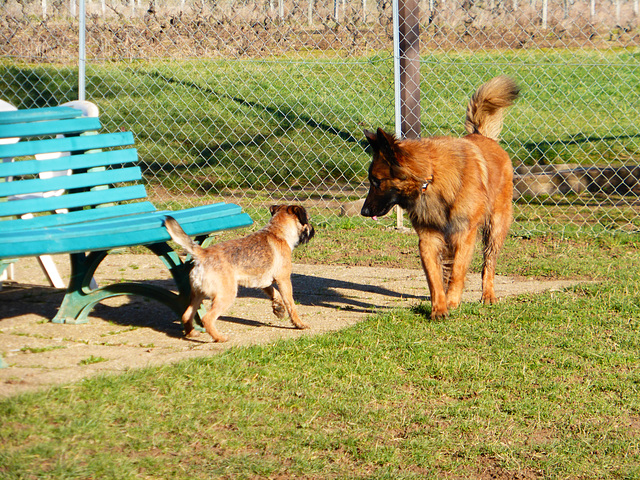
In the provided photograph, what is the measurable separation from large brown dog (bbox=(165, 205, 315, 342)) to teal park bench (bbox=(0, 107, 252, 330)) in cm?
19

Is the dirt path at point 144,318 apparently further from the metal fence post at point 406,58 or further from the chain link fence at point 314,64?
the chain link fence at point 314,64

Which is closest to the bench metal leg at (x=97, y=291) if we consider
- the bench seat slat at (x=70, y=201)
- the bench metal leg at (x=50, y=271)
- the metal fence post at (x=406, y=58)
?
the bench seat slat at (x=70, y=201)

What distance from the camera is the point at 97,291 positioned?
4.61 meters

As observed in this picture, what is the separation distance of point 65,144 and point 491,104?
340 cm

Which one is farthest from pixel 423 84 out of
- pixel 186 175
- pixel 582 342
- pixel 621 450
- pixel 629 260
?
pixel 621 450

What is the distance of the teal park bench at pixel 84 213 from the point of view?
408 cm

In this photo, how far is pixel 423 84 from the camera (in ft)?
46.0

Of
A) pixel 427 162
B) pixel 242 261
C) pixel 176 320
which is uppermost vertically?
pixel 427 162

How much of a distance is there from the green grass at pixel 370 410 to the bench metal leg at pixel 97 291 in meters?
0.78

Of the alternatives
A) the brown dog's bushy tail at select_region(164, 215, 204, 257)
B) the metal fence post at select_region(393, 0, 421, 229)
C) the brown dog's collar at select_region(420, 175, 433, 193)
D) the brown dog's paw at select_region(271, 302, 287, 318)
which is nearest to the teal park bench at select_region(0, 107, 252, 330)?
the brown dog's bushy tail at select_region(164, 215, 204, 257)

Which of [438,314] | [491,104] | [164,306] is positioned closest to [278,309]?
[164,306]

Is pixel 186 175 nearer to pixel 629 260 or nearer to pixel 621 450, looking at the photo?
pixel 629 260

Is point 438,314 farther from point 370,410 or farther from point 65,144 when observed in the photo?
point 65,144

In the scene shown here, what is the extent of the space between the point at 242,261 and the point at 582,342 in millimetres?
2176
